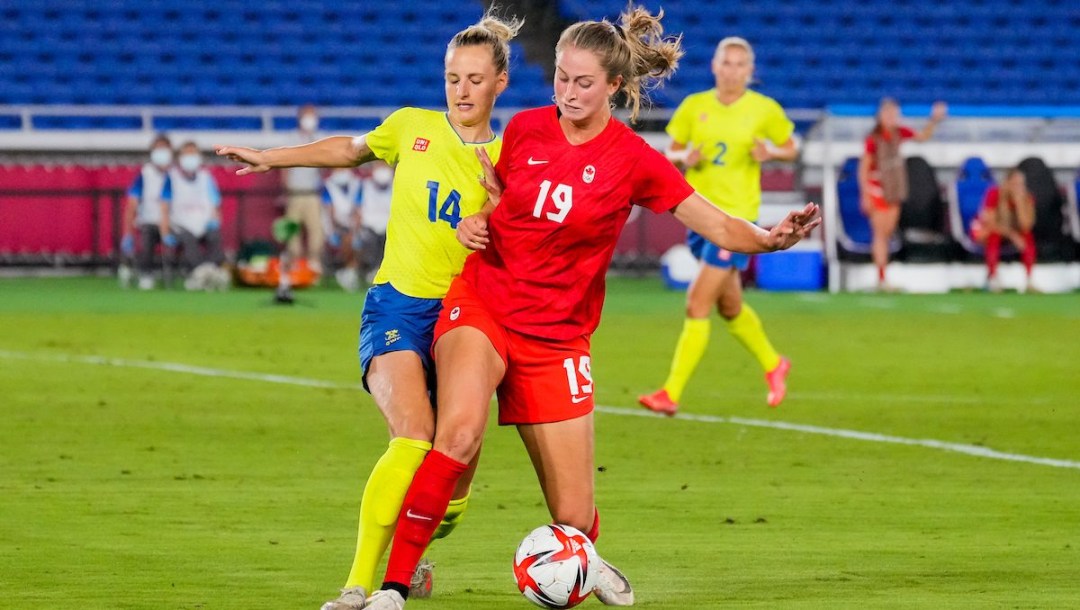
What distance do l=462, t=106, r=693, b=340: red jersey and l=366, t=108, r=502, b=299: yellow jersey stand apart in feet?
0.86

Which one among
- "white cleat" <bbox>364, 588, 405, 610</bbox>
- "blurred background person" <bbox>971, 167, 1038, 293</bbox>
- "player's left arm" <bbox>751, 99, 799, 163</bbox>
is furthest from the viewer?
"blurred background person" <bbox>971, 167, 1038, 293</bbox>

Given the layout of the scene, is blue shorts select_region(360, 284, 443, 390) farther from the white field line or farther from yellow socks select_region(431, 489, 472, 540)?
the white field line

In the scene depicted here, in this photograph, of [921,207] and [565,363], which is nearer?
[565,363]

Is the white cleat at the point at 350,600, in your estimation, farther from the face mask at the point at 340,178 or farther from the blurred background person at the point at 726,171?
the face mask at the point at 340,178

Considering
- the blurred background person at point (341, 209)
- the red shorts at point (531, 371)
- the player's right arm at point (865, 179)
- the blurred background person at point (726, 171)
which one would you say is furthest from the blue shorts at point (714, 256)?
the blurred background person at point (341, 209)

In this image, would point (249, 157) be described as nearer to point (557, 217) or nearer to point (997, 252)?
point (557, 217)

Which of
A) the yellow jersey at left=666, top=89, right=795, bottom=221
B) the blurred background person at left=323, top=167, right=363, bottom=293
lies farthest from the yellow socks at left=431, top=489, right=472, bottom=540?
the blurred background person at left=323, top=167, right=363, bottom=293

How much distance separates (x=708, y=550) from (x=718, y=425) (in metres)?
3.99

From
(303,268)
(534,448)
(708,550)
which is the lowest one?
(303,268)

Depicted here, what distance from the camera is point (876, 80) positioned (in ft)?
99.9

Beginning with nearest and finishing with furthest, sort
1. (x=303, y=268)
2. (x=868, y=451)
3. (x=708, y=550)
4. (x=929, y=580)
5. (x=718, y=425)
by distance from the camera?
(x=929, y=580)
(x=708, y=550)
(x=868, y=451)
(x=718, y=425)
(x=303, y=268)

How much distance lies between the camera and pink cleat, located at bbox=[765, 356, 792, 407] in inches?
467

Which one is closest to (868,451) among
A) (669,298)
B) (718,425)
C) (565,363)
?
(718,425)

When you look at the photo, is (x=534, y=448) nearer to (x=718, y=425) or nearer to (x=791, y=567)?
(x=791, y=567)
